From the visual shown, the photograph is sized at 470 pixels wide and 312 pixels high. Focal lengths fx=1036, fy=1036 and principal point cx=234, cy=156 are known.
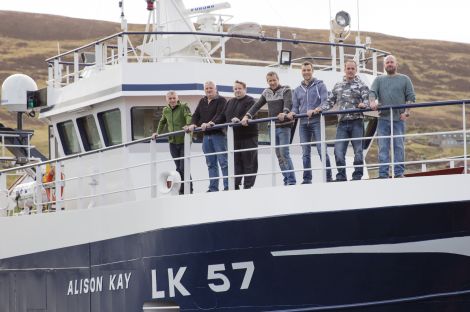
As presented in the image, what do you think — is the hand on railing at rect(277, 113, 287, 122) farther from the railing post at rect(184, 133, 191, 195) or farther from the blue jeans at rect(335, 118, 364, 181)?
the railing post at rect(184, 133, 191, 195)

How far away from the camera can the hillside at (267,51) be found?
90250 mm

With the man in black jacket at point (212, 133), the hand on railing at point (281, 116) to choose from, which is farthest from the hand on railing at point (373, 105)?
the man in black jacket at point (212, 133)

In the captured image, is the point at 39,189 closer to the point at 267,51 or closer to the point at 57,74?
the point at 57,74

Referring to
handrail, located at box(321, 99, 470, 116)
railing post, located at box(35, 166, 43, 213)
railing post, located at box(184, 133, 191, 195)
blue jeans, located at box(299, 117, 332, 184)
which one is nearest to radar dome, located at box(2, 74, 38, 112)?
railing post, located at box(35, 166, 43, 213)

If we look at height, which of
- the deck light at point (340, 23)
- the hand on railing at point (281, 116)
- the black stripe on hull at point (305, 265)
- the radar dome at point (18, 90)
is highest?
the deck light at point (340, 23)

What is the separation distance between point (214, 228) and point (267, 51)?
9254 cm

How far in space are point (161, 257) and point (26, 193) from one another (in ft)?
14.4

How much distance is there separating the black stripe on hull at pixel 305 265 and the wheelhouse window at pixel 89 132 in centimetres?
310

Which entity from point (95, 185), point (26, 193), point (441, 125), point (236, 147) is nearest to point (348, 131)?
point (236, 147)

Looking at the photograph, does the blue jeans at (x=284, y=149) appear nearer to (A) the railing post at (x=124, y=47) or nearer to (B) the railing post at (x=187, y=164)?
(B) the railing post at (x=187, y=164)

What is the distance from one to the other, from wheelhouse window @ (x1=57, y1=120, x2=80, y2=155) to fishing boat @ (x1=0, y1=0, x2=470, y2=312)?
0.12 feet

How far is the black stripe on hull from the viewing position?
11031mm

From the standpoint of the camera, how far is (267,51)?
340 feet

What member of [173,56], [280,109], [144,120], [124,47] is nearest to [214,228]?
[280,109]
